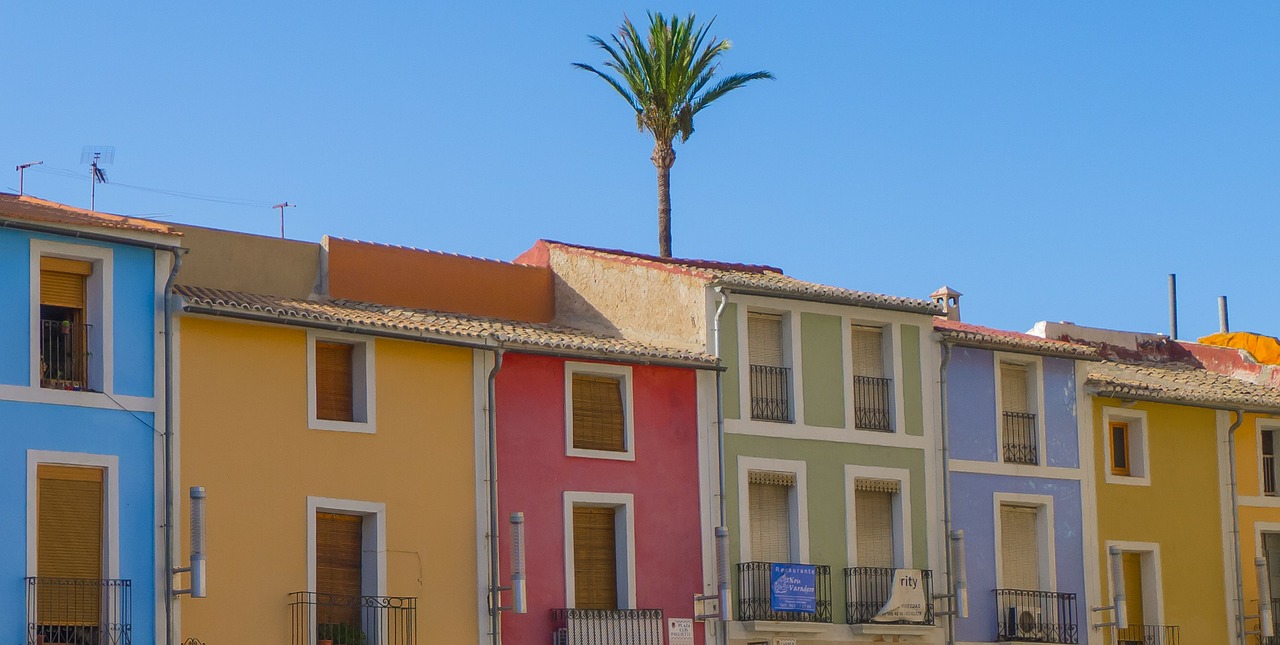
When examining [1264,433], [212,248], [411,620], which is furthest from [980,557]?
[212,248]

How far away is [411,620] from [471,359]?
13.2ft

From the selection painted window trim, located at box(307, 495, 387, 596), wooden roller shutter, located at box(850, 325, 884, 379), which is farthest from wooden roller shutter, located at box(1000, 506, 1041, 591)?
painted window trim, located at box(307, 495, 387, 596)

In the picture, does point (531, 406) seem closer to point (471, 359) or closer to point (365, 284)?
point (471, 359)

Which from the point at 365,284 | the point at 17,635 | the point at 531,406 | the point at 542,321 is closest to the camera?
the point at 17,635

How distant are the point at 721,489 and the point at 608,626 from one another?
124 inches

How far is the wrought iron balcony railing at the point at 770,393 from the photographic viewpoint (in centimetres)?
3731

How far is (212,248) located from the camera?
35344 millimetres

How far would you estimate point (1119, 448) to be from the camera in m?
42.3

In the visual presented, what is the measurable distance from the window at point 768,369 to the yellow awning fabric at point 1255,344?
18.2m

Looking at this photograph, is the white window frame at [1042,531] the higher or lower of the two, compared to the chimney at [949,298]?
lower

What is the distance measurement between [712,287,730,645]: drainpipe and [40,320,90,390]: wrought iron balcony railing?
34.0ft

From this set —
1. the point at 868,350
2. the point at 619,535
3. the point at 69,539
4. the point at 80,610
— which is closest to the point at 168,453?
the point at 69,539

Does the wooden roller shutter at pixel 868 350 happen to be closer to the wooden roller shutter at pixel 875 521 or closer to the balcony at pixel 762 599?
the wooden roller shutter at pixel 875 521

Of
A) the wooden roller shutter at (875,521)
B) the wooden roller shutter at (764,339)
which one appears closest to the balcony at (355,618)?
the wooden roller shutter at (764,339)
